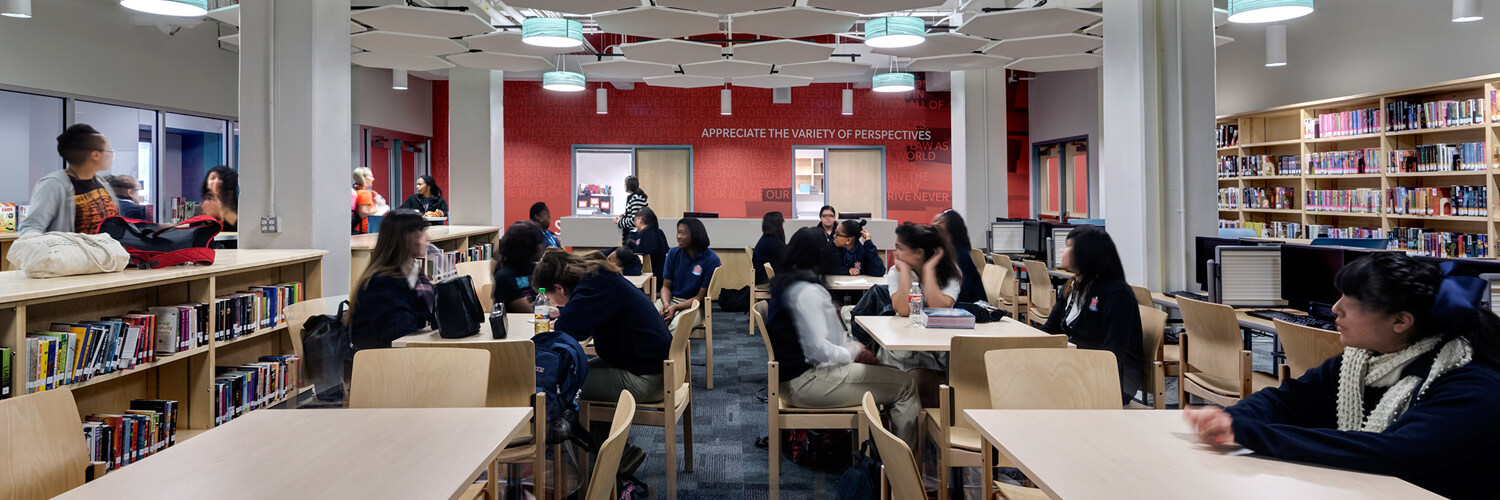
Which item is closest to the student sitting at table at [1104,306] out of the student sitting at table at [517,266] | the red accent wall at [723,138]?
the student sitting at table at [517,266]

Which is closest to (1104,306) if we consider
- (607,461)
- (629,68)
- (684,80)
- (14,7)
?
(607,461)

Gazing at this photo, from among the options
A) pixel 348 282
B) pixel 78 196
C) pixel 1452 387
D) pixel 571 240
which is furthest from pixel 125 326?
pixel 571 240

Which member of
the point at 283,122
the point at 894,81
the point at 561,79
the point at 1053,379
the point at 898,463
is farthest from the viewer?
the point at 894,81

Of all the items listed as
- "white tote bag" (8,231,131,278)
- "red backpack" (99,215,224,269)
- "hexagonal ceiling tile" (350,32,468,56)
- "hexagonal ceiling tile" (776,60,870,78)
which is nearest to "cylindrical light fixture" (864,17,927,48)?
"hexagonal ceiling tile" (776,60,870,78)

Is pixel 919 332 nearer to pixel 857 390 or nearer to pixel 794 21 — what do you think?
pixel 857 390

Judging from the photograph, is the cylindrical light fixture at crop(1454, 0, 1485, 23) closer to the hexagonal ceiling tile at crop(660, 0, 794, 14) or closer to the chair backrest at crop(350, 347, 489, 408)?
the hexagonal ceiling tile at crop(660, 0, 794, 14)

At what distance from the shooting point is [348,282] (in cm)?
577

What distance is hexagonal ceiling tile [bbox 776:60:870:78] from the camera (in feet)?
31.4

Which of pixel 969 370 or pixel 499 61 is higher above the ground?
pixel 499 61

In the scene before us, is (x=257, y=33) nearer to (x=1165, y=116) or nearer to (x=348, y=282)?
(x=348, y=282)

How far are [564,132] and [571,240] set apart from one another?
437 centimetres

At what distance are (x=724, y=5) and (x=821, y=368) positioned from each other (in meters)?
3.73

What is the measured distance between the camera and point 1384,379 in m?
1.78

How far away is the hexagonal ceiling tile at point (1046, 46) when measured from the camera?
7.64 m
